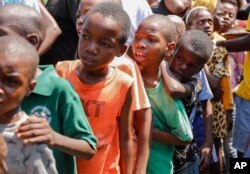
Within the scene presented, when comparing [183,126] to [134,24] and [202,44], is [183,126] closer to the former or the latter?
[202,44]

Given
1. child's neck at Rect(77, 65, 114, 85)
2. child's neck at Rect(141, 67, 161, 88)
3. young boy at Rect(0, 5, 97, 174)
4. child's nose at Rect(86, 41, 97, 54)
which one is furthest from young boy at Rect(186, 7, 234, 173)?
young boy at Rect(0, 5, 97, 174)

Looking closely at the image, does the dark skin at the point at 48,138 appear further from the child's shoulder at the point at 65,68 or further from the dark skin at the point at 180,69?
the dark skin at the point at 180,69

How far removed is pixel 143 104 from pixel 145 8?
1.28 meters

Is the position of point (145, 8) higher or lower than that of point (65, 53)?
higher

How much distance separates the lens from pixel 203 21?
15.6ft

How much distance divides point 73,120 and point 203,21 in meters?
2.67

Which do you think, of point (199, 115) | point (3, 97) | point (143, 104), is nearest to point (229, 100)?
point (199, 115)

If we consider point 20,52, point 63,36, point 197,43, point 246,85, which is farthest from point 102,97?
point 246,85

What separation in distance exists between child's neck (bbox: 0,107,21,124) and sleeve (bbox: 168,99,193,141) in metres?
1.33

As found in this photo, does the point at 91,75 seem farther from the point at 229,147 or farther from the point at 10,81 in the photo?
the point at 229,147

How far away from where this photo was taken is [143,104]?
9.68ft

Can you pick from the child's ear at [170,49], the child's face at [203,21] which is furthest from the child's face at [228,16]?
the child's ear at [170,49]

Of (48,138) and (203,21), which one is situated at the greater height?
(48,138)

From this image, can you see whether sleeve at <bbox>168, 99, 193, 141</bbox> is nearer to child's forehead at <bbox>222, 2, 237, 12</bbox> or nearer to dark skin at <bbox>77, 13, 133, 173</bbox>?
dark skin at <bbox>77, 13, 133, 173</bbox>
